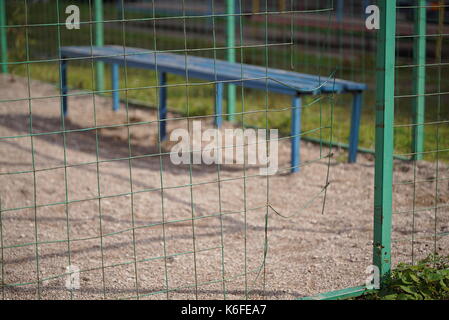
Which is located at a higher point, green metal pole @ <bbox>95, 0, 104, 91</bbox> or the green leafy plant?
green metal pole @ <bbox>95, 0, 104, 91</bbox>

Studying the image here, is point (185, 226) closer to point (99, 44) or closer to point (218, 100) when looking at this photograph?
point (218, 100)

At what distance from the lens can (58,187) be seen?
211 inches

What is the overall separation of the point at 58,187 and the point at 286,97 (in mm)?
4204

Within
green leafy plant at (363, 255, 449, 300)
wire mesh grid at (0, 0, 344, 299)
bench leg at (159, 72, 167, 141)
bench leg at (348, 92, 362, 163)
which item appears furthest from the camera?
bench leg at (159, 72, 167, 141)

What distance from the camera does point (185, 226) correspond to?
4.62 meters

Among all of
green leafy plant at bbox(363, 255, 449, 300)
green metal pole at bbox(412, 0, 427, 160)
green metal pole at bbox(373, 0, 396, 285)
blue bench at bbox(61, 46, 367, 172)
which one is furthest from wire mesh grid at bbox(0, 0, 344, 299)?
green metal pole at bbox(412, 0, 427, 160)

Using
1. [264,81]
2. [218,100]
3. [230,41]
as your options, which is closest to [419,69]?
[264,81]

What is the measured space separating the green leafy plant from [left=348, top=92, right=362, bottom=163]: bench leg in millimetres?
2634

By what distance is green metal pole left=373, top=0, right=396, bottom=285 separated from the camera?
325 cm

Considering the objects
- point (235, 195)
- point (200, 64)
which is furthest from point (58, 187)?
point (200, 64)

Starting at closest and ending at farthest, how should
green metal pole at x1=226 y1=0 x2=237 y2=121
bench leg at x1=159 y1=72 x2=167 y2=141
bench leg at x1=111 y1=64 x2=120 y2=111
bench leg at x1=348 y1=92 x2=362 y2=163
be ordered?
bench leg at x1=348 y1=92 x2=362 y2=163
bench leg at x1=159 y1=72 x2=167 y2=141
green metal pole at x1=226 y1=0 x2=237 y2=121
bench leg at x1=111 y1=64 x2=120 y2=111

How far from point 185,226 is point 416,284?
181cm

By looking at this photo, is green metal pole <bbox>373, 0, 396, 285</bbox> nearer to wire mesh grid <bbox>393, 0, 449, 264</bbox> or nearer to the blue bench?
wire mesh grid <bbox>393, 0, 449, 264</bbox>

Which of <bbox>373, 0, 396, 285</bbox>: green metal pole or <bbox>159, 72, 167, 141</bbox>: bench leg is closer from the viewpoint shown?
<bbox>373, 0, 396, 285</bbox>: green metal pole
